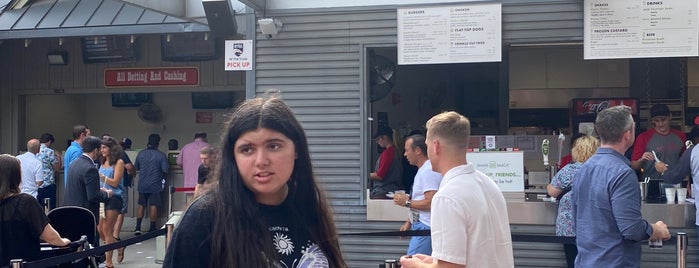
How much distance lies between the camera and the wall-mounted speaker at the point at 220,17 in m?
7.80

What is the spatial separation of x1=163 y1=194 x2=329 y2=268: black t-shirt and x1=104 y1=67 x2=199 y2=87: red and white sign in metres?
10.1

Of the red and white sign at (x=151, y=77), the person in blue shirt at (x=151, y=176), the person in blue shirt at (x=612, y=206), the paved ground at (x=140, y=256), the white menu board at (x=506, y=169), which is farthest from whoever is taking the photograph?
the red and white sign at (x=151, y=77)

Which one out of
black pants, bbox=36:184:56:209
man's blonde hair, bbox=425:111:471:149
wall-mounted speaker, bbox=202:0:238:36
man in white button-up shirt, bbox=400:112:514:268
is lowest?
black pants, bbox=36:184:56:209

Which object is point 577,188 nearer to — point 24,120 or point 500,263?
point 500,263

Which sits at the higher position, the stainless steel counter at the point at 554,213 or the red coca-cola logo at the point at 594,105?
the red coca-cola logo at the point at 594,105

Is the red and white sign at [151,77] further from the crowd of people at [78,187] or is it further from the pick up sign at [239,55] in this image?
the pick up sign at [239,55]

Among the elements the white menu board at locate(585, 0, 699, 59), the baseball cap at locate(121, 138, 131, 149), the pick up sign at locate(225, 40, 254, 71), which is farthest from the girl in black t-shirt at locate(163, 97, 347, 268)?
the baseball cap at locate(121, 138, 131, 149)

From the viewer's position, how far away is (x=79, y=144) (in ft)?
31.1

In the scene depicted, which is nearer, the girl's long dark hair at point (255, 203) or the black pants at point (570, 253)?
the girl's long dark hair at point (255, 203)

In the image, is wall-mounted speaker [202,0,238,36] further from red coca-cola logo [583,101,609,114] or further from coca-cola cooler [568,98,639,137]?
red coca-cola logo [583,101,609,114]

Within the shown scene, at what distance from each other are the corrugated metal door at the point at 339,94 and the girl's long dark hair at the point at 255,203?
5.35 m

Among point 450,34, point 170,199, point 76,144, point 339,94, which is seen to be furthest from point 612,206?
point 170,199

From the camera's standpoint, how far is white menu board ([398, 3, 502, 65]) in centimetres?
748

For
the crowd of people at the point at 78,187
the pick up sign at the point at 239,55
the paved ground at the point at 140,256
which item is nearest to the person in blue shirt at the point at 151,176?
the crowd of people at the point at 78,187
